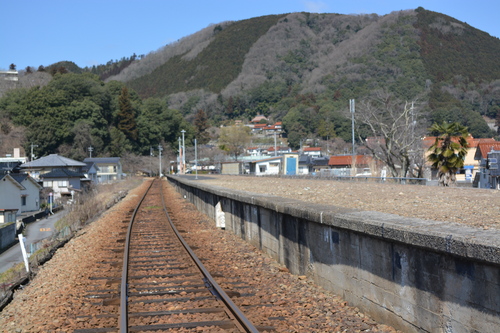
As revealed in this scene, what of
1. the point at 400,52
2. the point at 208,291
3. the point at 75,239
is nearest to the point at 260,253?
the point at 208,291

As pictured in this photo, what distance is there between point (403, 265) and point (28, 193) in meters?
48.2

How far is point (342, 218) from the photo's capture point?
6391 mm

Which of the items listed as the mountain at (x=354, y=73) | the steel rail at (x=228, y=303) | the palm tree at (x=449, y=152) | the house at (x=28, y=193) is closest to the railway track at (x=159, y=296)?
the steel rail at (x=228, y=303)

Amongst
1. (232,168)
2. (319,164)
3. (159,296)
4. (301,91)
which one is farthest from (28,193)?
(301,91)

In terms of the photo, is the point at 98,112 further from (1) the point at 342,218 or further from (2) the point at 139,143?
(1) the point at 342,218

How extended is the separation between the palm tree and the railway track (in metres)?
18.2

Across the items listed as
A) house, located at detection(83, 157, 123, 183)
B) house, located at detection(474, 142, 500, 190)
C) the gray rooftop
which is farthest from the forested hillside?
the gray rooftop

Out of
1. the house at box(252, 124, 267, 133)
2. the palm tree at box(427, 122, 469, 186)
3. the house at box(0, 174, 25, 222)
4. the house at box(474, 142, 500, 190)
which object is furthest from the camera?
the house at box(252, 124, 267, 133)

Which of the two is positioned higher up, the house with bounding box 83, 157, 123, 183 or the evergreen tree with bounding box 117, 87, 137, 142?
the evergreen tree with bounding box 117, 87, 137, 142

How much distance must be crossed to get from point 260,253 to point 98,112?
258 feet

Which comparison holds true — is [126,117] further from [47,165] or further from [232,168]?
[47,165]

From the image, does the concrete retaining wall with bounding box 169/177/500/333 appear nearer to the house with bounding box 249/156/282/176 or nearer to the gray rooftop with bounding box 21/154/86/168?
the house with bounding box 249/156/282/176

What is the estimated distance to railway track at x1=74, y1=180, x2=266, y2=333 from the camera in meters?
5.72

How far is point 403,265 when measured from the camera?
5273mm
